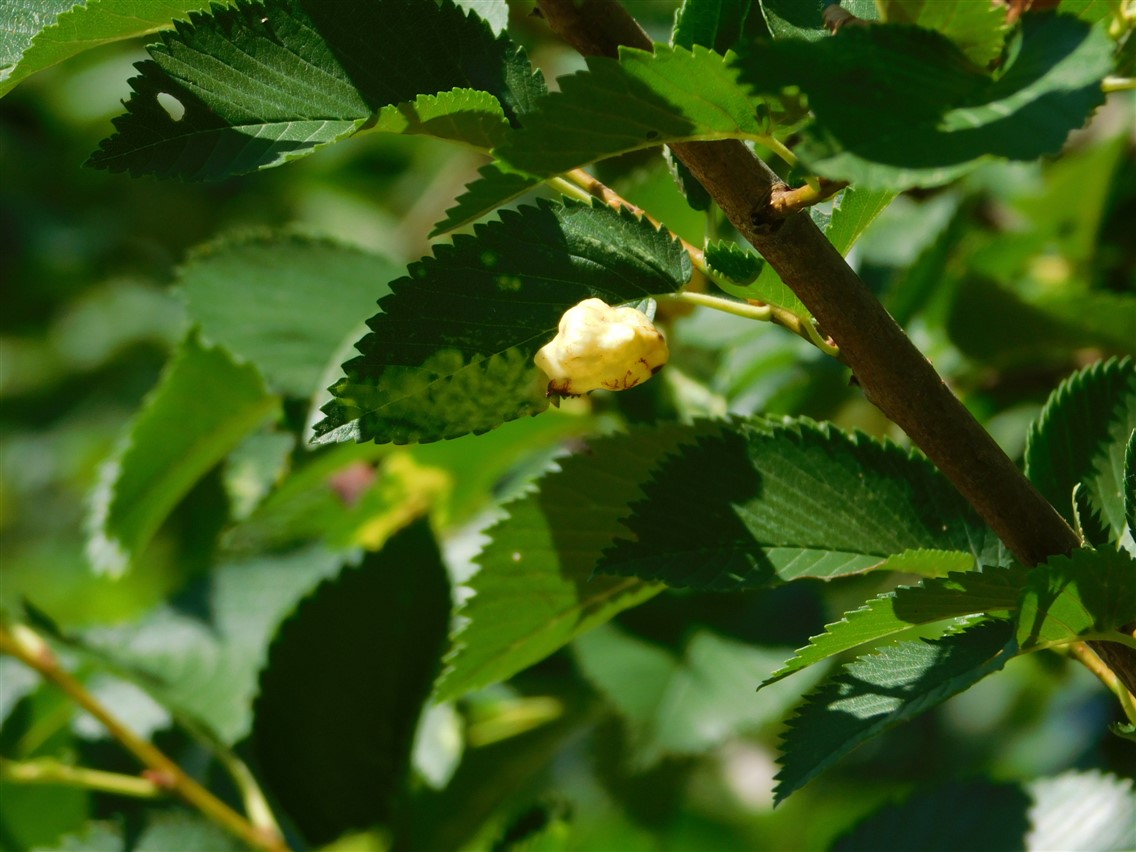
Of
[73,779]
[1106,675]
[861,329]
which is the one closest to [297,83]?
[861,329]

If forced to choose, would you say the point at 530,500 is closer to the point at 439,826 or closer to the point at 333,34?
the point at 333,34

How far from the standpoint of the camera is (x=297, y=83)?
0.62 meters

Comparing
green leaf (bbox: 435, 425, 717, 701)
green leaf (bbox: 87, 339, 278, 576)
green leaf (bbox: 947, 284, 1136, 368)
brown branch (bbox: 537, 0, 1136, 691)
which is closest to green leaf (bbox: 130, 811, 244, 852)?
Answer: green leaf (bbox: 87, 339, 278, 576)

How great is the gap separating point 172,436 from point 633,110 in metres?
0.82

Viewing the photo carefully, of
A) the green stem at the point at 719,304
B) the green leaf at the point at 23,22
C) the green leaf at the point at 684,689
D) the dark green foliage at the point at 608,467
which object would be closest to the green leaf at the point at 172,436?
the dark green foliage at the point at 608,467

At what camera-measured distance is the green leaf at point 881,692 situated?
0.58 meters

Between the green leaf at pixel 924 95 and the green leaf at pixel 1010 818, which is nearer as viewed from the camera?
the green leaf at pixel 924 95

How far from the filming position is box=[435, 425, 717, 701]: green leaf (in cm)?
81

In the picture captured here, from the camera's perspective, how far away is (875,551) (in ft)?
2.35

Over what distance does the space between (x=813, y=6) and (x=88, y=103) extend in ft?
8.75

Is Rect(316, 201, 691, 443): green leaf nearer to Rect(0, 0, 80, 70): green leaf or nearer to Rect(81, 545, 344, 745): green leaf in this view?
Rect(0, 0, 80, 70): green leaf

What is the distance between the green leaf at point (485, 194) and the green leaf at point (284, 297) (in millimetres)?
587

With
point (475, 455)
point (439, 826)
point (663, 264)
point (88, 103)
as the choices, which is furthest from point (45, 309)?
point (663, 264)

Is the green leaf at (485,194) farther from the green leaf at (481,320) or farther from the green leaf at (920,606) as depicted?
the green leaf at (920,606)
